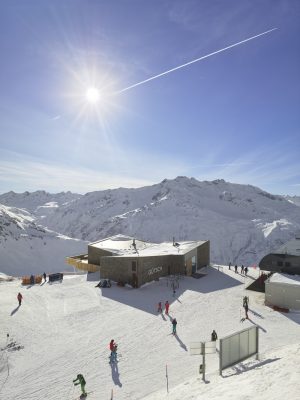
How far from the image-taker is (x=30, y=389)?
53.3 ft

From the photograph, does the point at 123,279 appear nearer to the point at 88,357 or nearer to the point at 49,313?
the point at 49,313

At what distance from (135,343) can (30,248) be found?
236ft

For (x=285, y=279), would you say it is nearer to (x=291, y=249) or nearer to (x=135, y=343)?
(x=291, y=249)

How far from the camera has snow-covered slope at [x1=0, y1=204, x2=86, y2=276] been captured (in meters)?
74.9

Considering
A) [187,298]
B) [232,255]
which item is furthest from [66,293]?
[232,255]

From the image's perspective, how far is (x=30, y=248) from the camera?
8588cm

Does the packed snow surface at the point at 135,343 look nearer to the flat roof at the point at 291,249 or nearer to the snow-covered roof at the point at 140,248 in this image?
the snow-covered roof at the point at 140,248

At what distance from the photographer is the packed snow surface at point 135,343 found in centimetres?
1458

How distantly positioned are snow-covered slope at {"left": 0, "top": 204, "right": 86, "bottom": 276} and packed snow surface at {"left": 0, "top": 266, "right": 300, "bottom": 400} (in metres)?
42.3

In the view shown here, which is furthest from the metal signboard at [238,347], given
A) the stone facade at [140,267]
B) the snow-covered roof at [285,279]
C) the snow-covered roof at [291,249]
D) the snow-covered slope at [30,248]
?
the snow-covered slope at [30,248]

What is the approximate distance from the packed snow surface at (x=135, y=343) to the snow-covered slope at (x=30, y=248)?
4229 cm

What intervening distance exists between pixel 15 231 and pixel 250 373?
90820mm

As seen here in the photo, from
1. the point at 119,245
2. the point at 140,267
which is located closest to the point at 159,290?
the point at 140,267

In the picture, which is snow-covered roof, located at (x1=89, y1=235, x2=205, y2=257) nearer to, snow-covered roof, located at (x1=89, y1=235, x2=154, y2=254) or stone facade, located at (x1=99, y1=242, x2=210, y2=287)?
snow-covered roof, located at (x1=89, y1=235, x2=154, y2=254)
